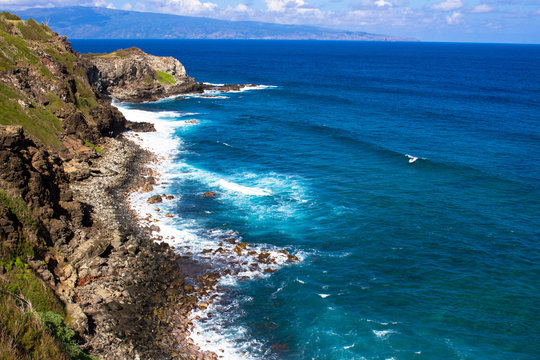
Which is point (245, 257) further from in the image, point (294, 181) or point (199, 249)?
point (294, 181)

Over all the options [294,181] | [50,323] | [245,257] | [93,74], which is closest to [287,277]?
[245,257]

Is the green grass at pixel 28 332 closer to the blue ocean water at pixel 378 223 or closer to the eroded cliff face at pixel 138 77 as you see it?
the blue ocean water at pixel 378 223

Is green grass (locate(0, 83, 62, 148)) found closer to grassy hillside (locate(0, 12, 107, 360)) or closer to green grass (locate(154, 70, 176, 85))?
grassy hillside (locate(0, 12, 107, 360))

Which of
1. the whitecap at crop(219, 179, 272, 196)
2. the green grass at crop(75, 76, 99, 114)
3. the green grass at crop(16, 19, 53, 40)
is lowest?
the whitecap at crop(219, 179, 272, 196)

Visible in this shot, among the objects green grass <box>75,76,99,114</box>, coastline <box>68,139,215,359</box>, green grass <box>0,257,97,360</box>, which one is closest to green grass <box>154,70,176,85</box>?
green grass <box>75,76,99,114</box>

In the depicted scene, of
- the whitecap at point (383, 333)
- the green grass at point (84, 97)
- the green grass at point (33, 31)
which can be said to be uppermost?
the green grass at point (33, 31)

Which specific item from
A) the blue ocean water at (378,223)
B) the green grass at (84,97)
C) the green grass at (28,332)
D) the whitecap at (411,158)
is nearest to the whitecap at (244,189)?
the blue ocean water at (378,223)

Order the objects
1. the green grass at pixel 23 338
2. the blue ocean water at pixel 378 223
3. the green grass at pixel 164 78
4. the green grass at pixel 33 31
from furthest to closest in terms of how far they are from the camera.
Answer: the green grass at pixel 164 78 < the green grass at pixel 33 31 < the blue ocean water at pixel 378 223 < the green grass at pixel 23 338
